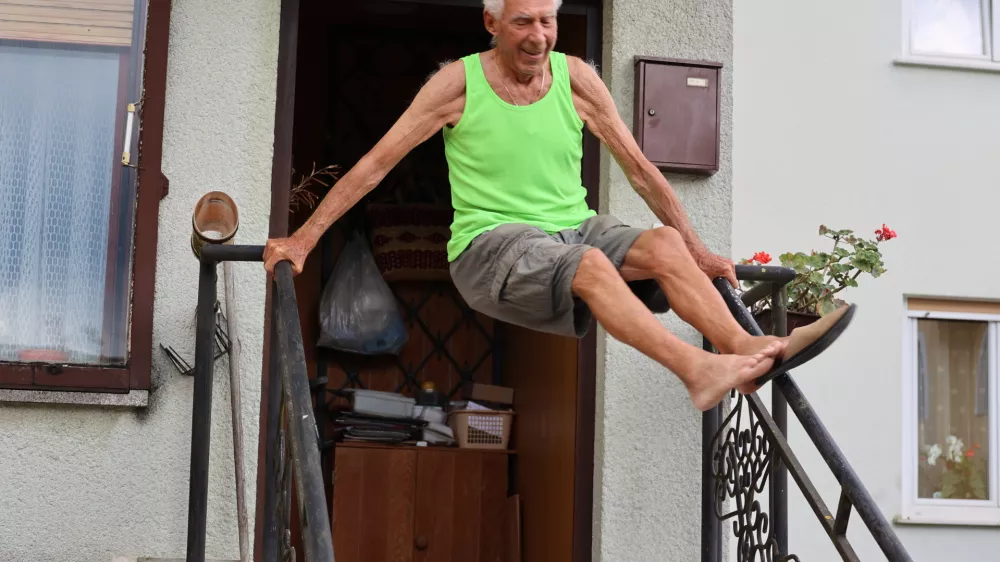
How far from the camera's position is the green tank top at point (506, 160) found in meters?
3.33

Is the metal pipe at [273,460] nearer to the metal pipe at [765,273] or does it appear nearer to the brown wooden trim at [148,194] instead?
the brown wooden trim at [148,194]

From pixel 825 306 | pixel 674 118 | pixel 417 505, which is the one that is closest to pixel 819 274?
pixel 825 306

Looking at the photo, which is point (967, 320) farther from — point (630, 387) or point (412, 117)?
point (412, 117)

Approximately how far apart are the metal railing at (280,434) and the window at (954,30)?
4.36 meters

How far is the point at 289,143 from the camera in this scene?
422 cm

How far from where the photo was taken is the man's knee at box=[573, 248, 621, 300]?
9.66 feet

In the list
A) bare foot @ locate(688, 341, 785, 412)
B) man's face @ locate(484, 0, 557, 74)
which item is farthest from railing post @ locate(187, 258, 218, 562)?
bare foot @ locate(688, 341, 785, 412)

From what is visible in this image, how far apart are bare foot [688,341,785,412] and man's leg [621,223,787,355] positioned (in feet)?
0.15

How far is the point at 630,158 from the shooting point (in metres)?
3.51

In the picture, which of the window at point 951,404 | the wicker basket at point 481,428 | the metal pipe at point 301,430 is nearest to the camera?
the metal pipe at point 301,430

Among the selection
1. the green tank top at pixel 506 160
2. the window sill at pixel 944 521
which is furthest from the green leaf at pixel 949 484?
the green tank top at pixel 506 160

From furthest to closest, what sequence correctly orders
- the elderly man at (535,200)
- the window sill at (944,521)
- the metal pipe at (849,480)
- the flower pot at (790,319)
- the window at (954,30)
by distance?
the window at (954,30) < the window sill at (944,521) < the flower pot at (790,319) < the elderly man at (535,200) < the metal pipe at (849,480)

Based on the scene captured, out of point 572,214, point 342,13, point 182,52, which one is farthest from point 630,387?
point 342,13

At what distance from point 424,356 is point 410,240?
68 cm
